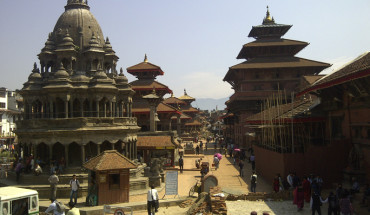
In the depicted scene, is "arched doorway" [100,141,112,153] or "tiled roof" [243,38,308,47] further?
"tiled roof" [243,38,308,47]

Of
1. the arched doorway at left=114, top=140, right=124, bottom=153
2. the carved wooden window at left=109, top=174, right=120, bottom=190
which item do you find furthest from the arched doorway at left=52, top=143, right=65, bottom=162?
the carved wooden window at left=109, top=174, right=120, bottom=190

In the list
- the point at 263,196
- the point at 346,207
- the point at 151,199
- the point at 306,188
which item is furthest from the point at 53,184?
the point at 346,207

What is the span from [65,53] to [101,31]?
5379 mm

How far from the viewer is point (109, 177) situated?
59.9 feet

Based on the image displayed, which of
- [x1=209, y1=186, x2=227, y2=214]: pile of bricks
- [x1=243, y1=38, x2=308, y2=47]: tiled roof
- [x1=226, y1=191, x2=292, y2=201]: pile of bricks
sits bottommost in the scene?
[x1=226, y1=191, x2=292, y2=201]: pile of bricks

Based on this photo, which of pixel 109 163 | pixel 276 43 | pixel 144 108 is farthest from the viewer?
pixel 276 43

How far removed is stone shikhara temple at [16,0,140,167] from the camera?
24.0 m

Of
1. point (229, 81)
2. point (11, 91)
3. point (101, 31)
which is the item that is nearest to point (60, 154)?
point (101, 31)

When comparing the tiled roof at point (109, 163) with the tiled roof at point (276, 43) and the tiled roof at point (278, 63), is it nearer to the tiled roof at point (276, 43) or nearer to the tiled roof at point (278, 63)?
the tiled roof at point (278, 63)

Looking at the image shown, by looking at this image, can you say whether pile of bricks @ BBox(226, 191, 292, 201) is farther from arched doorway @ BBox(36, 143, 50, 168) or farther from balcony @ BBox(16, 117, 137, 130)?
arched doorway @ BBox(36, 143, 50, 168)

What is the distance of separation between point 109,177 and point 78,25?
17.1 meters

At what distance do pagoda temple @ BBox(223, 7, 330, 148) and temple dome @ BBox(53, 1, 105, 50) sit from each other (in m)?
20.7

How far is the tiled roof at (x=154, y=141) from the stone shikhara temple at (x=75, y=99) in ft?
12.0

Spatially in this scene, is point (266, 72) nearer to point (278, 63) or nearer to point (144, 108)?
point (278, 63)
